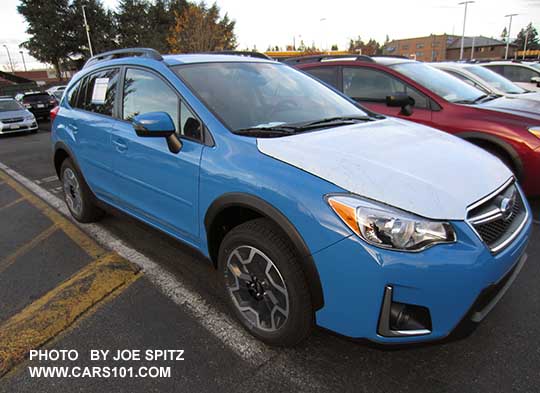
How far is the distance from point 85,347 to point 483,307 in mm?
2241

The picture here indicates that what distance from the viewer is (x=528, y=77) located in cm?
1084

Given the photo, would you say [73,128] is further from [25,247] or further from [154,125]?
[154,125]

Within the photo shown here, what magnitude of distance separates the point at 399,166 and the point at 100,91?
288cm

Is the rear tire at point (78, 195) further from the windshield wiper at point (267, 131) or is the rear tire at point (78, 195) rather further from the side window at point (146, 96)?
the windshield wiper at point (267, 131)

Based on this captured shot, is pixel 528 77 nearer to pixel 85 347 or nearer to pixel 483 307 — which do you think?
pixel 483 307

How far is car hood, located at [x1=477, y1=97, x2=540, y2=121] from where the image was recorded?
4348mm

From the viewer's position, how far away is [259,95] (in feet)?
9.45

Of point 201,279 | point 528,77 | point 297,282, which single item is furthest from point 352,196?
point 528,77

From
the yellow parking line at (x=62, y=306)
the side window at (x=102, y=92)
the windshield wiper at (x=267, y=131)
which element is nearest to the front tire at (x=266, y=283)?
the windshield wiper at (x=267, y=131)

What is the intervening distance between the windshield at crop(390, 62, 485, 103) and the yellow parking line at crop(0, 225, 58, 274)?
15.0 feet

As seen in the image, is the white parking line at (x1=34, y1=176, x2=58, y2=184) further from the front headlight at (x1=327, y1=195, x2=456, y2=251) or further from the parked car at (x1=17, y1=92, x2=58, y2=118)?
the parked car at (x1=17, y1=92, x2=58, y2=118)

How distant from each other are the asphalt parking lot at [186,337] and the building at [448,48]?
86117mm

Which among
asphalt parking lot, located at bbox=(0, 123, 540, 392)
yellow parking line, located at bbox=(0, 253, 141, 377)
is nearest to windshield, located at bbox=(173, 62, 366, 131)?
asphalt parking lot, located at bbox=(0, 123, 540, 392)

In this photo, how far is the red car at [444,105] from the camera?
4051 millimetres
